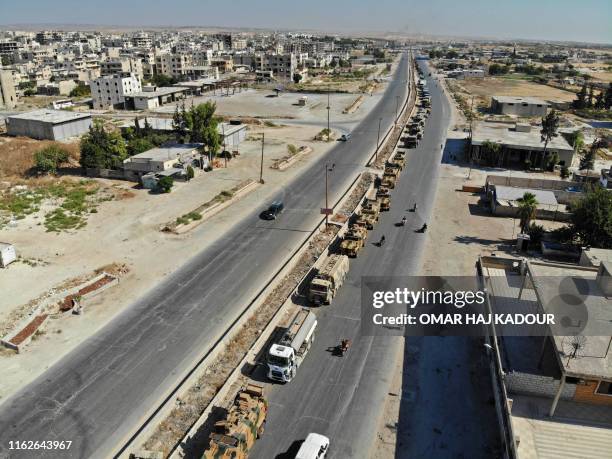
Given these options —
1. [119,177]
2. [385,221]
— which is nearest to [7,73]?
[119,177]

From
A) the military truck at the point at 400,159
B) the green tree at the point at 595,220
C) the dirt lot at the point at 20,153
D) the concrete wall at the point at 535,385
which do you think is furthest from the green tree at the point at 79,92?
the concrete wall at the point at 535,385

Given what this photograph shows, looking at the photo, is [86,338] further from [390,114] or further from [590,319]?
[390,114]

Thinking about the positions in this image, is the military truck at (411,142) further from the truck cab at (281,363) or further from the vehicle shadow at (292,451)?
the vehicle shadow at (292,451)

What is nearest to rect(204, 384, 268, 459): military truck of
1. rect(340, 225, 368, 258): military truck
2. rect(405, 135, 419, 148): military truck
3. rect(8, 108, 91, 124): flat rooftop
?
rect(340, 225, 368, 258): military truck

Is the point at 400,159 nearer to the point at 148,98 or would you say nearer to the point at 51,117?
the point at 51,117

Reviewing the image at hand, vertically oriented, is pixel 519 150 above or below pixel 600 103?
below

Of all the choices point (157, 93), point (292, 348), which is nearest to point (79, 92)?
point (157, 93)
